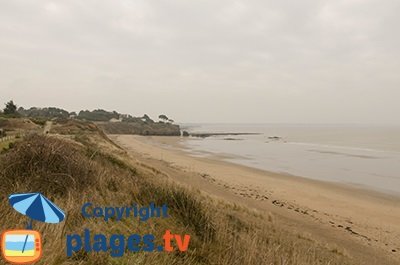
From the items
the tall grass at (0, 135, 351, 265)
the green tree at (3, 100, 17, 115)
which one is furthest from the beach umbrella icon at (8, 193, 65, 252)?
the green tree at (3, 100, 17, 115)

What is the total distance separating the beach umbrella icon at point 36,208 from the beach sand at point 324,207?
922 cm

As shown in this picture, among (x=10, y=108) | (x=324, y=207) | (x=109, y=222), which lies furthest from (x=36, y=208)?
(x=10, y=108)

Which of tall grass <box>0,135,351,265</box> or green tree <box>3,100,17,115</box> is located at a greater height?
green tree <box>3,100,17,115</box>

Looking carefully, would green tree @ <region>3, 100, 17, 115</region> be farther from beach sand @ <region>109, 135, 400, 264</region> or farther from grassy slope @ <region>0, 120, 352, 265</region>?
grassy slope @ <region>0, 120, 352, 265</region>

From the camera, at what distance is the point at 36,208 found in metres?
2.49

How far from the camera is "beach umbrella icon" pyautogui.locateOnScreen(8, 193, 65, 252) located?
2451mm

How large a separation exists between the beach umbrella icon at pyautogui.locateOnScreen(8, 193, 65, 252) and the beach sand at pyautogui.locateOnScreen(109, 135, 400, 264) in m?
9.22

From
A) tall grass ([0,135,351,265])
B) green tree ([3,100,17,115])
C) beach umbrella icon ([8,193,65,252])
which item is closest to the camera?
beach umbrella icon ([8,193,65,252])

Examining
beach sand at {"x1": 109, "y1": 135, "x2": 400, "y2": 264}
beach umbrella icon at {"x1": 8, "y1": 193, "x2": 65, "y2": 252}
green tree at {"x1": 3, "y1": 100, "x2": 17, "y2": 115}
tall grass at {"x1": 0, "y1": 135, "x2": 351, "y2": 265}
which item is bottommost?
beach sand at {"x1": 109, "y1": 135, "x2": 400, "y2": 264}

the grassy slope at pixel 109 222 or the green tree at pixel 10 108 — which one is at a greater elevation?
the green tree at pixel 10 108

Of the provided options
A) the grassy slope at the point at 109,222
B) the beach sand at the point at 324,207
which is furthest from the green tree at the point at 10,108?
the grassy slope at the point at 109,222

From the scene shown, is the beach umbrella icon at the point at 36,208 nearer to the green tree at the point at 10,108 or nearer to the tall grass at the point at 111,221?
the tall grass at the point at 111,221

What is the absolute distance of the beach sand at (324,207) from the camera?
11.2 m

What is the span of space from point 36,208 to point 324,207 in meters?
16.5
